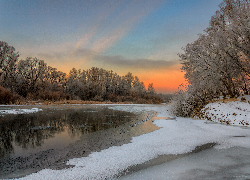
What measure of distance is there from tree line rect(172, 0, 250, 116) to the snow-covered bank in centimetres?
170

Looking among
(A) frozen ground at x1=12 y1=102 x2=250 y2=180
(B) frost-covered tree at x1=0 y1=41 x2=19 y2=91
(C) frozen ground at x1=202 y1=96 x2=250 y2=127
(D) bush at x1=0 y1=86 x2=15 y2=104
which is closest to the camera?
(A) frozen ground at x1=12 y1=102 x2=250 y2=180

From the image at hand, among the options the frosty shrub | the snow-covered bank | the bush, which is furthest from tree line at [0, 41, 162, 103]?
the snow-covered bank

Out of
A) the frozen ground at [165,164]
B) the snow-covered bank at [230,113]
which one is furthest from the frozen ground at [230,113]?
the frozen ground at [165,164]

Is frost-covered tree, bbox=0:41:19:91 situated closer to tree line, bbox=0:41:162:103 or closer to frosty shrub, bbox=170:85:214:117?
tree line, bbox=0:41:162:103

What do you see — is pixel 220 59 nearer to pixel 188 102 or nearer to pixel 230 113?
pixel 188 102

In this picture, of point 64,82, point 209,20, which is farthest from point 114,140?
point 64,82

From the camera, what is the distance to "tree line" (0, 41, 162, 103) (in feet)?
122

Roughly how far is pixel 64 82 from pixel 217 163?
6016 centimetres

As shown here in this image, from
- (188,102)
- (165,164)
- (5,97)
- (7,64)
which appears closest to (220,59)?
(188,102)

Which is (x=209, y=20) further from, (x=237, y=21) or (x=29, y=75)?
(x=29, y=75)

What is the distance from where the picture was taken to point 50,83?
5294 centimetres

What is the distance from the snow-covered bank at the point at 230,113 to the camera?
9288 millimetres

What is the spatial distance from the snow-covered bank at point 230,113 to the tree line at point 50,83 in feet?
99.5

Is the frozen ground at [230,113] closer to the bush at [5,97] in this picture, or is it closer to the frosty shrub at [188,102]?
the frosty shrub at [188,102]
